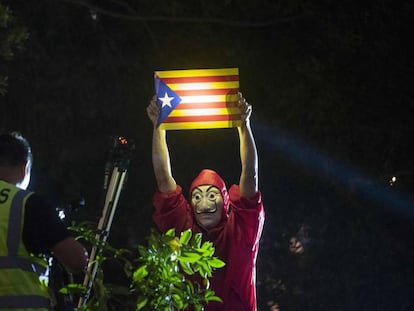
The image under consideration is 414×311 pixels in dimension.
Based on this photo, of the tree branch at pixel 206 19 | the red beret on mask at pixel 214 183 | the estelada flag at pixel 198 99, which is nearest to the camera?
the estelada flag at pixel 198 99

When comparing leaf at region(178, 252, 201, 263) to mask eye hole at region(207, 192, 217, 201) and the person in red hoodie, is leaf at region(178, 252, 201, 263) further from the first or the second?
mask eye hole at region(207, 192, 217, 201)

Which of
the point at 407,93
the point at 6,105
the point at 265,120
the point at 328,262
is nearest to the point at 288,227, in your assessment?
the point at 328,262

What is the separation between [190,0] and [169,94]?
2011mm

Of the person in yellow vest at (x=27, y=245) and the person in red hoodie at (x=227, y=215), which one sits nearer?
the person in yellow vest at (x=27, y=245)

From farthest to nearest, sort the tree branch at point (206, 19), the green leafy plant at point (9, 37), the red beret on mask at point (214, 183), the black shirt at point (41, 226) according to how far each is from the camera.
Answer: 1. the tree branch at point (206, 19)
2. the green leafy plant at point (9, 37)
3. the red beret on mask at point (214, 183)
4. the black shirt at point (41, 226)

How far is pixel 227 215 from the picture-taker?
4812 mm

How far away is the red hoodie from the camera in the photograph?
456 centimetres

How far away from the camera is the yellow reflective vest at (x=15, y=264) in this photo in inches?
125

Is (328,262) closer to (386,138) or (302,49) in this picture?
(386,138)

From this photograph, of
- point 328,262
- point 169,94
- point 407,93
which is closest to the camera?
point 169,94

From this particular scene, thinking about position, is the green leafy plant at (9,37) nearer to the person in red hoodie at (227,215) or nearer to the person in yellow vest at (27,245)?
the person in red hoodie at (227,215)

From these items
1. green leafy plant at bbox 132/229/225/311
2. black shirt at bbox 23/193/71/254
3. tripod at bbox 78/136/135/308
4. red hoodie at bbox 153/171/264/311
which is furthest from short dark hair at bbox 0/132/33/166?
red hoodie at bbox 153/171/264/311

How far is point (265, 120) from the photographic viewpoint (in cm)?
688

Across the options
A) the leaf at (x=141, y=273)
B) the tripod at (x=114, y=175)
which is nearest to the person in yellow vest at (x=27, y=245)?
the leaf at (x=141, y=273)
